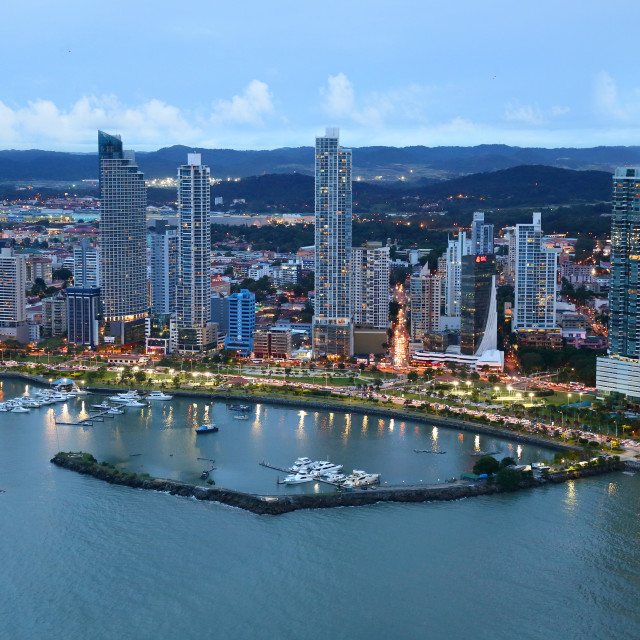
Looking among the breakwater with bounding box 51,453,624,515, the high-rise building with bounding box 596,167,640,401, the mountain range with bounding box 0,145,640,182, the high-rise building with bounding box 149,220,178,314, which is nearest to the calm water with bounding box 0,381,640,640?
the breakwater with bounding box 51,453,624,515

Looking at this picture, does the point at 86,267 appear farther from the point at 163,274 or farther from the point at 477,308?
the point at 477,308

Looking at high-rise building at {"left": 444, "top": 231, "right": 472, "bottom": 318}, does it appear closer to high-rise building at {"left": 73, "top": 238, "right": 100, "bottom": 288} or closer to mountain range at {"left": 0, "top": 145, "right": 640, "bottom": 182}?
high-rise building at {"left": 73, "top": 238, "right": 100, "bottom": 288}

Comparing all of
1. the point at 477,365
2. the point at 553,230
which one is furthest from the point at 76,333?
the point at 553,230

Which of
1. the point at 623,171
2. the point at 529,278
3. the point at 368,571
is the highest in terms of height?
the point at 623,171

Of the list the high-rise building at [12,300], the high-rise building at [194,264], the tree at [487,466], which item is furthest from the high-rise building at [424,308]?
the tree at [487,466]

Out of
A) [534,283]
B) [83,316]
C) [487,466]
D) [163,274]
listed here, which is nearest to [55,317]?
[83,316]

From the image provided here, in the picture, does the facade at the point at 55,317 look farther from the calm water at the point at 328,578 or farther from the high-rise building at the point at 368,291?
the calm water at the point at 328,578

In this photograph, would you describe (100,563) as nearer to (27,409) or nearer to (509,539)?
(509,539)
